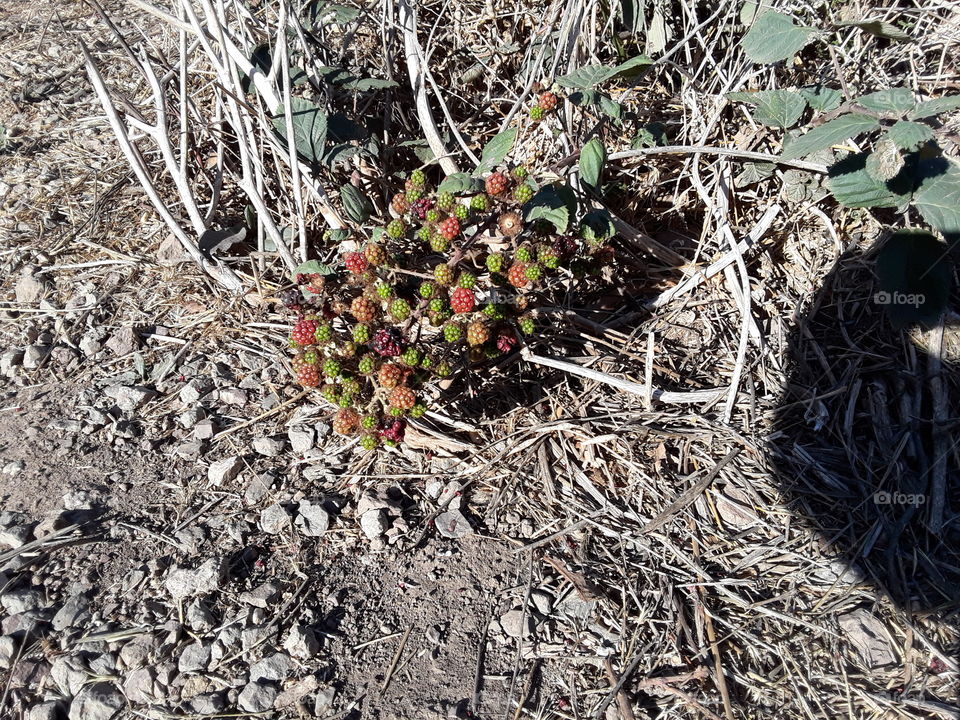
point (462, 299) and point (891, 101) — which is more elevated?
point (891, 101)

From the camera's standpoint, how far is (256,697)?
4.68ft

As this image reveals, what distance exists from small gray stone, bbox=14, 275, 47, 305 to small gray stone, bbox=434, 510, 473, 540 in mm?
1559

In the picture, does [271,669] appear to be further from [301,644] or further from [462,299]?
[462,299]

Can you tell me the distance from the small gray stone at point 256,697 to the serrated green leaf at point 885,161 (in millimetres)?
1802

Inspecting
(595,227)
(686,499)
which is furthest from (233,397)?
(686,499)

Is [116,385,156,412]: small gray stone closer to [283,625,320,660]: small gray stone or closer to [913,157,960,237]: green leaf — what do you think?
[283,625,320,660]: small gray stone

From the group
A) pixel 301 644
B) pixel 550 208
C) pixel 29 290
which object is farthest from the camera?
pixel 29 290

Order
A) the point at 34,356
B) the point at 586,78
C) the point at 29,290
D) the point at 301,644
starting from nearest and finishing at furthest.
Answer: the point at 301,644 < the point at 586,78 < the point at 34,356 < the point at 29,290

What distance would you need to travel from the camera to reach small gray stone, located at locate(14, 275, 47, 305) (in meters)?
2.21

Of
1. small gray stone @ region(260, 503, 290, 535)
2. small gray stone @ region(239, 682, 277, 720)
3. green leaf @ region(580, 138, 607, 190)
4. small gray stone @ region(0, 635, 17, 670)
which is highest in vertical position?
green leaf @ region(580, 138, 607, 190)

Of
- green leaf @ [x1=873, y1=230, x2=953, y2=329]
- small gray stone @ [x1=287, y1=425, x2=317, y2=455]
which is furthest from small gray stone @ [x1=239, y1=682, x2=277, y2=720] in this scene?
green leaf @ [x1=873, y1=230, x2=953, y2=329]

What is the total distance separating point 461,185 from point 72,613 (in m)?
1.36

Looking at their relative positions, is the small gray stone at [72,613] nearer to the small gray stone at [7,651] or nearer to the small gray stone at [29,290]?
the small gray stone at [7,651]

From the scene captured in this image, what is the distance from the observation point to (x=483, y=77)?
7.72 ft
